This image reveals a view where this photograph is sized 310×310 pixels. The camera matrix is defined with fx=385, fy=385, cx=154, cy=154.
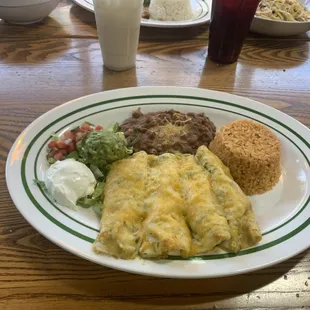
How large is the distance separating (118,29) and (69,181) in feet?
3.05

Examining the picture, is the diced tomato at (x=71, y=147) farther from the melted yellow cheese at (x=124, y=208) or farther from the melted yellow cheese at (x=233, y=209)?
the melted yellow cheese at (x=233, y=209)

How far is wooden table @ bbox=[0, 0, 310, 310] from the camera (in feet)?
3.48

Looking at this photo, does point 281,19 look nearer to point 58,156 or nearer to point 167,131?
point 167,131

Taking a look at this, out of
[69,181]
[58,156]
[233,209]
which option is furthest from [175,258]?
[58,156]

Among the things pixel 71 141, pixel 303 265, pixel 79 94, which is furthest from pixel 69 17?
pixel 303 265

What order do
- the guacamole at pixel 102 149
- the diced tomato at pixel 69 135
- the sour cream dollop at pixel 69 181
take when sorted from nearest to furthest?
the sour cream dollop at pixel 69 181 < the guacamole at pixel 102 149 < the diced tomato at pixel 69 135

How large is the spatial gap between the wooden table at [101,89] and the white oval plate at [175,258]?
8cm

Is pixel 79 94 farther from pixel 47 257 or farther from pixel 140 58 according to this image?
pixel 47 257

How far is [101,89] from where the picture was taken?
6.34 feet

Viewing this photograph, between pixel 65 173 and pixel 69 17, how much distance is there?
162 centimetres

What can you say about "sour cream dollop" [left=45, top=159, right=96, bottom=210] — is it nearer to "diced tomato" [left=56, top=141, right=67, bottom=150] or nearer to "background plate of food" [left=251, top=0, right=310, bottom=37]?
"diced tomato" [left=56, top=141, right=67, bottom=150]

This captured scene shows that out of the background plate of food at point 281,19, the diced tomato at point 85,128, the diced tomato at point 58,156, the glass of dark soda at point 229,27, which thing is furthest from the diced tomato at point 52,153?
the background plate of food at point 281,19

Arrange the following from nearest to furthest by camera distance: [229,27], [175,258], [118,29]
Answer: [175,258]
[118,29]
[229,27]

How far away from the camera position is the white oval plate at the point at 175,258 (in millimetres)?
1054
